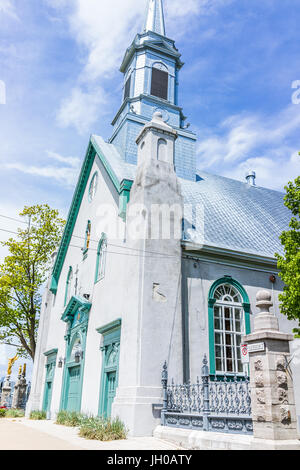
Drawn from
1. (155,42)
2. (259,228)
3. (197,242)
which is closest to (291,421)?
(197,242)

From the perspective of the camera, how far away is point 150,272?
1227 centimetres

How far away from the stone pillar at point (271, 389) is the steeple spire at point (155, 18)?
21.9m

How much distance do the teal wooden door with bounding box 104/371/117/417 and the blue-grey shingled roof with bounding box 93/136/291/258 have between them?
206 inches

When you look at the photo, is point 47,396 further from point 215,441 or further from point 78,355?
point 215,441

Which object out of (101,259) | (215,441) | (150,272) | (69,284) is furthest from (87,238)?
(215,441)

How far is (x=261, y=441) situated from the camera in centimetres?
707

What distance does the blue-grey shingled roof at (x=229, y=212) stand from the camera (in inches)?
588

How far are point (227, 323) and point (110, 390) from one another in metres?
4.48

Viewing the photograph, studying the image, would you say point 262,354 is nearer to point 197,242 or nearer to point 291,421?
point 291,421

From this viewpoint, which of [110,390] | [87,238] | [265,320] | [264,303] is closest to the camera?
[265,320]

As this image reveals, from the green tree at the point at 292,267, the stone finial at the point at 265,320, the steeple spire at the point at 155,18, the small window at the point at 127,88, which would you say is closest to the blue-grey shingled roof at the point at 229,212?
the green tree at the point at 292,267

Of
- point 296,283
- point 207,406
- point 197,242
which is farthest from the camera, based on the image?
point 197,242
